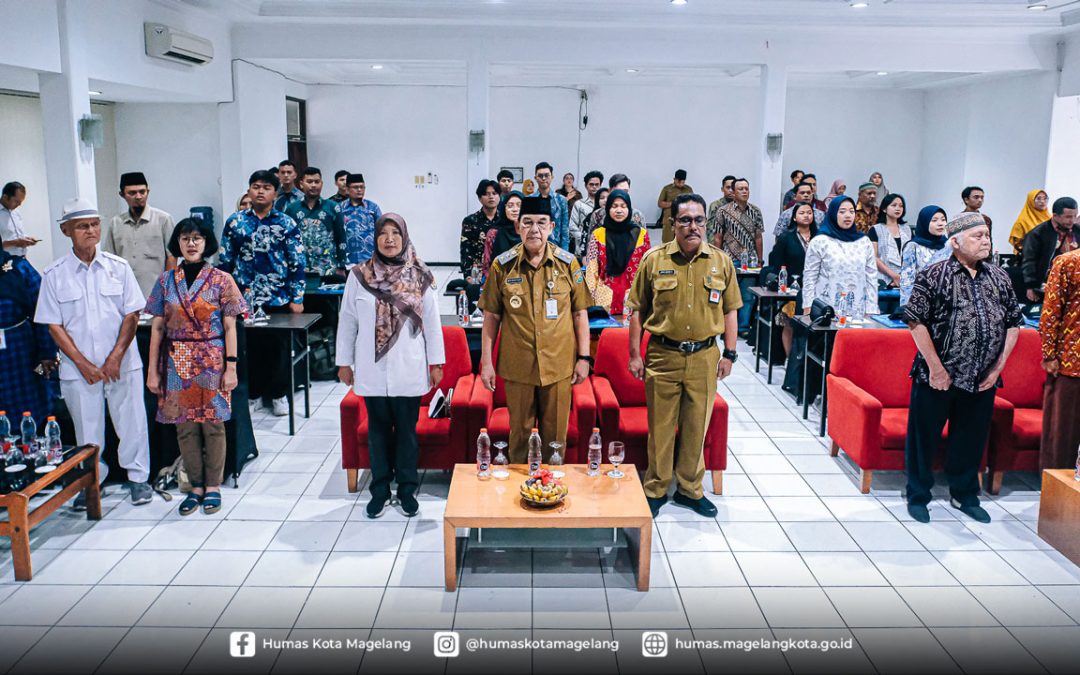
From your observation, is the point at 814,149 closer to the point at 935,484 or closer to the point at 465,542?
the point at 935,484

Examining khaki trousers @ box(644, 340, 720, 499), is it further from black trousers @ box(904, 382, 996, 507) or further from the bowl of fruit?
black trousers @ box(904, 382, 996, 507)

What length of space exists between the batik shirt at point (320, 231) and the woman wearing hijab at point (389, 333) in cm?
361

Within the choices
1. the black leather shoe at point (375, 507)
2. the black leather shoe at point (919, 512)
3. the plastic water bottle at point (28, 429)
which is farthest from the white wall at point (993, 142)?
the plastic water bottle at point (28, 429)

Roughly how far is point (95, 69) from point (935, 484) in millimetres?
6929

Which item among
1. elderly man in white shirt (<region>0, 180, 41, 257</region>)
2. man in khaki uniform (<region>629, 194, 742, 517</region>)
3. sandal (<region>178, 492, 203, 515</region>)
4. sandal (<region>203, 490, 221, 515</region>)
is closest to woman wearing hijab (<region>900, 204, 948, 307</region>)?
man in khaki uniform (<region>629, 194, 742, 517</region>)

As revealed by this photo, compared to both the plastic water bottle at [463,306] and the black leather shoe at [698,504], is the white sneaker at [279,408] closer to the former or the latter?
the plastic water bottle at [463,306]

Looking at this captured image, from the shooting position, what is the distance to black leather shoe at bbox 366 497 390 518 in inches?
180

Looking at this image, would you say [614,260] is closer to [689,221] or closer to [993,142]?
[689,221]

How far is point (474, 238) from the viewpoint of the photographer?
7477 millimetres

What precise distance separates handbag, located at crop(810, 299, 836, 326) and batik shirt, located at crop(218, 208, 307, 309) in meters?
3.82

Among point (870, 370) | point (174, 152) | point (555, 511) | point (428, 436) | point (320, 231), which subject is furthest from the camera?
point (174, 152)

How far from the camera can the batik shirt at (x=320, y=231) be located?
7859mm

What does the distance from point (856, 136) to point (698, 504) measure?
1210cm

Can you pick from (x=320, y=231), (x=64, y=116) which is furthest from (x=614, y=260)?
(x=64, y=116)
